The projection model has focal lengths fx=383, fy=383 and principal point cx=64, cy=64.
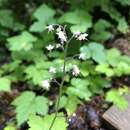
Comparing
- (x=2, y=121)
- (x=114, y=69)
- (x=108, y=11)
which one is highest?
(x=108, y=11)

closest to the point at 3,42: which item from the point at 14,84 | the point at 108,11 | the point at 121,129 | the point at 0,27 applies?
the point at 0,27

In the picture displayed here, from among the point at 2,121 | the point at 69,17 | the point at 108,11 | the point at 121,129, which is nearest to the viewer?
the point at 121,129

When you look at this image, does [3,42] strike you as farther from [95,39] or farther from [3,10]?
[95,39]

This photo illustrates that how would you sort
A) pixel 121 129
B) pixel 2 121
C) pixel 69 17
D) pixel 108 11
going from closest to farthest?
pixel 121 129
pixel 2 121
pixel 69 17
pixel 108 11

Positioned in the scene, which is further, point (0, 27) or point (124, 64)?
point (0, 27)

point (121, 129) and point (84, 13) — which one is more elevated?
point (84, 13)

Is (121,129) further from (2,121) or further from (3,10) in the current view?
(3,10)
